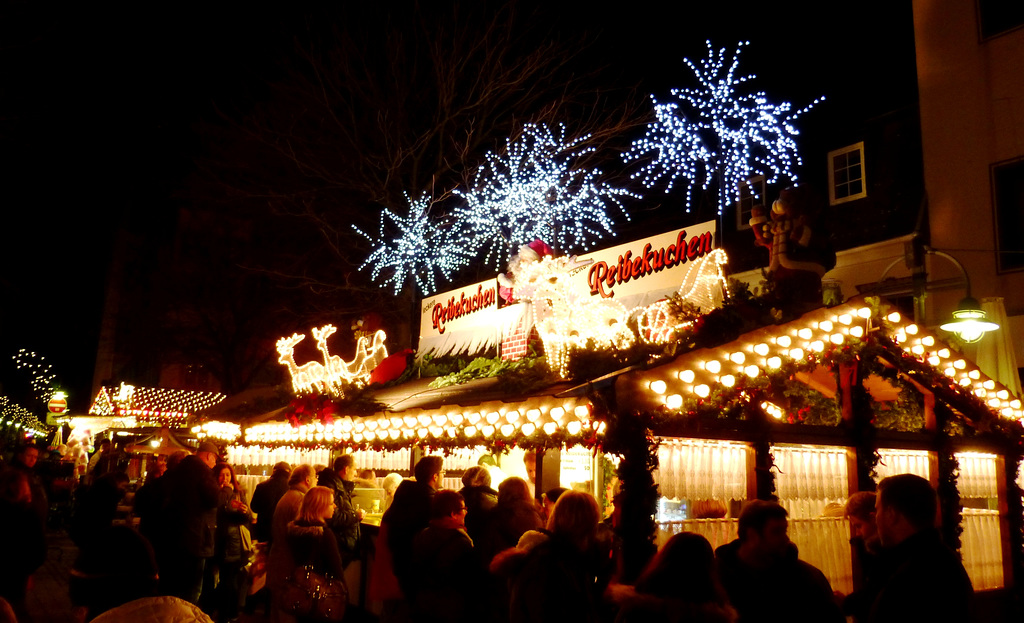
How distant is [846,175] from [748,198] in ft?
6.86

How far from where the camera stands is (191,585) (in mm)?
7316

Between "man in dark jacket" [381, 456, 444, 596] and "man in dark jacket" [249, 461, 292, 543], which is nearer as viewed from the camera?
"man in dark jacket" [381, 456, 444, 596]

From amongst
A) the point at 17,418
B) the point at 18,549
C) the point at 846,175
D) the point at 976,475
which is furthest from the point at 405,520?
the point at 17,418

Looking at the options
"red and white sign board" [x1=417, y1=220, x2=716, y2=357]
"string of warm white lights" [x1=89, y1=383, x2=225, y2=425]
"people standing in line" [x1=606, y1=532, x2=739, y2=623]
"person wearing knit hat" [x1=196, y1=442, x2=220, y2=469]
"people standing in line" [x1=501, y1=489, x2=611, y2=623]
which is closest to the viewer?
"people standing in line" [x1=606, y1=532, x2=739, y2=623]

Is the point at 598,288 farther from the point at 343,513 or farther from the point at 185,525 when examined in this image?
the point at 185,525

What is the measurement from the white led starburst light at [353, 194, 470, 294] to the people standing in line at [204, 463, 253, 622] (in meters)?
9.10

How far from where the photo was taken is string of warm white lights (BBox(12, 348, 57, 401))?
3900 centimetres

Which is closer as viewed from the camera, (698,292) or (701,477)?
(701,477)

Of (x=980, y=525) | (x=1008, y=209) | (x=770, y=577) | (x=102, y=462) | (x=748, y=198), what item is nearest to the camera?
(x=770, y=577)

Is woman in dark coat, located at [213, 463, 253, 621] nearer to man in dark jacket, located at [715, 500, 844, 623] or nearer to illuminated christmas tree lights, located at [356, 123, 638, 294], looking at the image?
man in dark jacket, located at [715, 500, 844, 623]

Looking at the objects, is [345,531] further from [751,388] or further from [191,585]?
[751,388]

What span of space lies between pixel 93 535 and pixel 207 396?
73.5 ft

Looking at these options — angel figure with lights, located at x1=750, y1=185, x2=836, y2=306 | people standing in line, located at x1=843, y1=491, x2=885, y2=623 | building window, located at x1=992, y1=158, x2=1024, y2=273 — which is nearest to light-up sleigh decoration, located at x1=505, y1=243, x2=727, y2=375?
angel figure with lights, located at x1=750, y1=185, x2=836, y2=306

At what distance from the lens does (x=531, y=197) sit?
17.4 m
